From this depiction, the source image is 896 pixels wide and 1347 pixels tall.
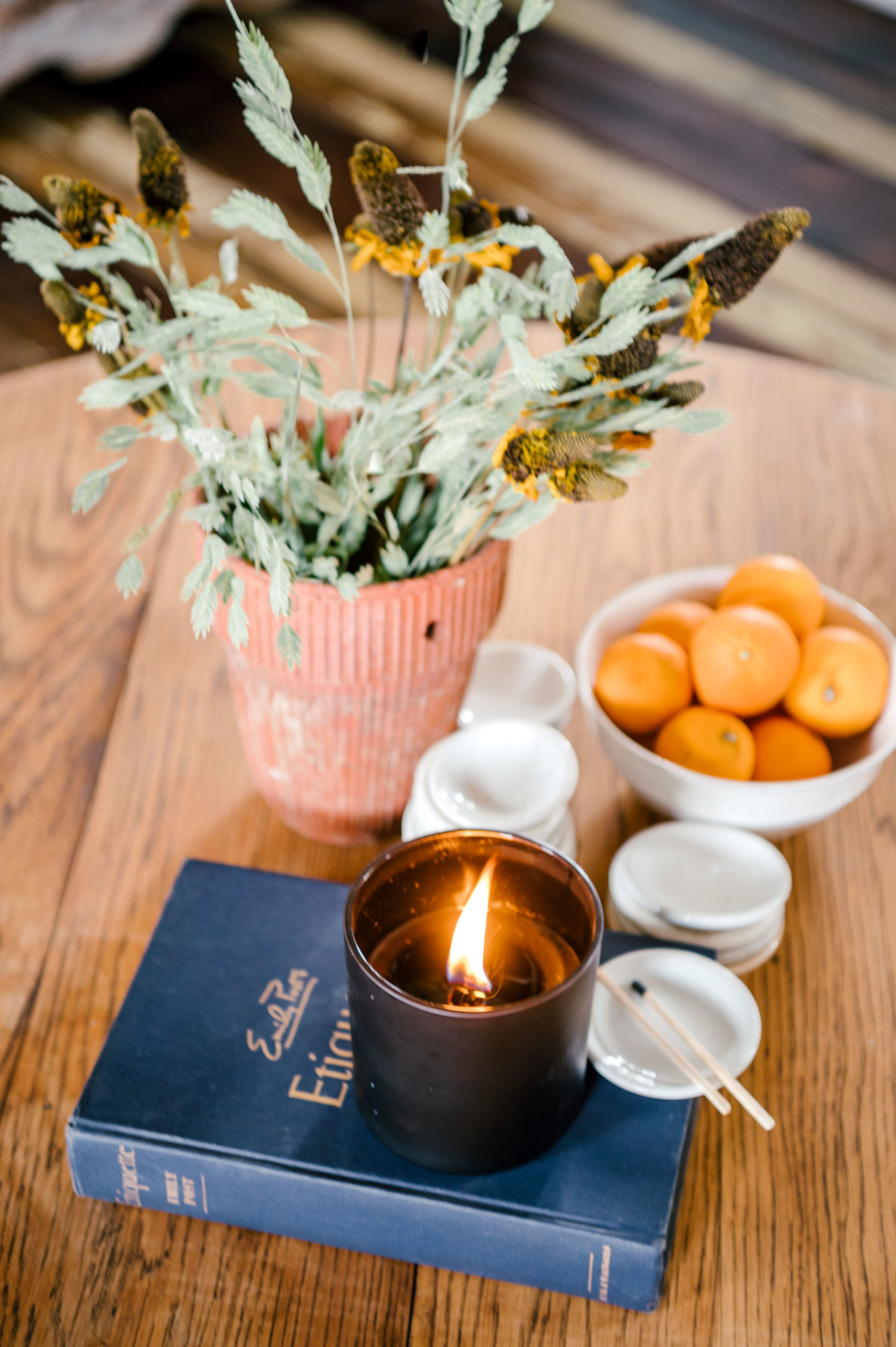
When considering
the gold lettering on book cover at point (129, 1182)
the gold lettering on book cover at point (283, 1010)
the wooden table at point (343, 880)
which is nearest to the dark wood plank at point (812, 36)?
the wooden table at point (343, 880)

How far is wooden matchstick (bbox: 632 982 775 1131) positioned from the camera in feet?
1.58

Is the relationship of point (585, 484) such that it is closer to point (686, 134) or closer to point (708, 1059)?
point (708, 1059)

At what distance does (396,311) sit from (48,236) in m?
1.77

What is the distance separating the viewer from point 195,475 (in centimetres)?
54

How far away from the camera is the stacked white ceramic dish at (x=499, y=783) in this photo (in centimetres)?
56

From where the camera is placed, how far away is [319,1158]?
478mm

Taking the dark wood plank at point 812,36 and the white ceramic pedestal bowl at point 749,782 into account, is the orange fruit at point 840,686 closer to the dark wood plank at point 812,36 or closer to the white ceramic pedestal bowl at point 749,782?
the white ceramic pedestal bowl at point 749,782

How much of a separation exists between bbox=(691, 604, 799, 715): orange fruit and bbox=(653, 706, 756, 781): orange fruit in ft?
0.04

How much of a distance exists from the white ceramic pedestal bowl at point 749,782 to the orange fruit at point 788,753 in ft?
0.04

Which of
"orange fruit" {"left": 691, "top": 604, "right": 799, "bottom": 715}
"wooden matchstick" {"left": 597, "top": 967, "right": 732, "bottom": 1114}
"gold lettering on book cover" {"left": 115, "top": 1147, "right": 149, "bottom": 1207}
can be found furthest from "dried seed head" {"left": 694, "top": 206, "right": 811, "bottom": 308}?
"gold lettering on book cover" {"left": 115, "top": 1147, "right": 149, "bottom": 1207}

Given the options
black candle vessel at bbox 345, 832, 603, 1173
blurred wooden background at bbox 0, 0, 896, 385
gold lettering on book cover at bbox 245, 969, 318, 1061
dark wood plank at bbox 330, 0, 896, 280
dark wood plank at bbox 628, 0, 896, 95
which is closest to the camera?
black candle vessel at bbox 345, 832, 603, 1173

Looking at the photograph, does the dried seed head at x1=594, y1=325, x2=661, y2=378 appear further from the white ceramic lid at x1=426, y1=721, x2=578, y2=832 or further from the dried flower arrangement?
the white ceramic lid at x1=426, y1=721, x2=578, y2=832

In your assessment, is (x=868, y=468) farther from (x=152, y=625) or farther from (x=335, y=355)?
(x=152, y=625)

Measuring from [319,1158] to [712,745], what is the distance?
309 millimetres
